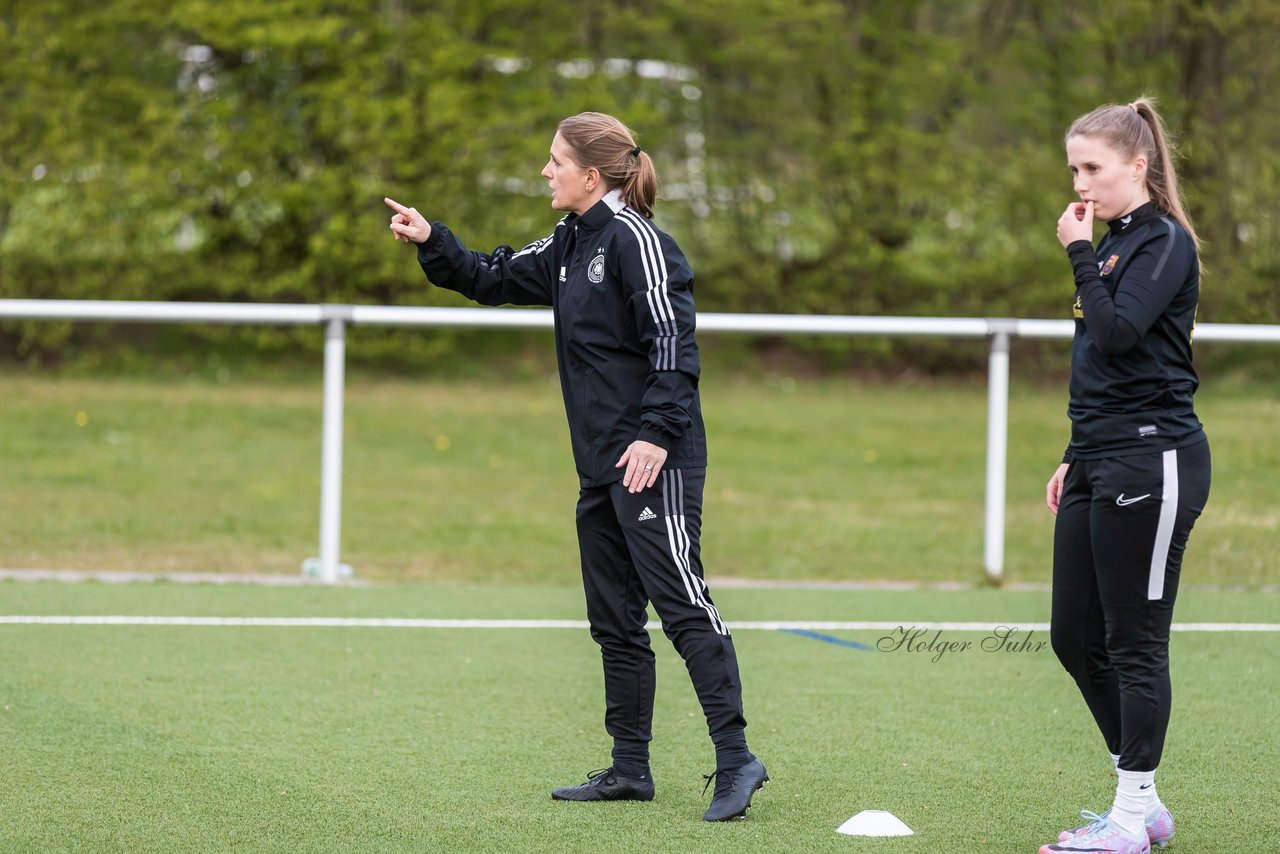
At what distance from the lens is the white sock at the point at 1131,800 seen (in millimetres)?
3637

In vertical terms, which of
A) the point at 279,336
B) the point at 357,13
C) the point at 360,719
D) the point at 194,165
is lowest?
the point at 360,719

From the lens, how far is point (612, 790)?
4.14 metres

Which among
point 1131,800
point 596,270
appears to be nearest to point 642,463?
point 596,270

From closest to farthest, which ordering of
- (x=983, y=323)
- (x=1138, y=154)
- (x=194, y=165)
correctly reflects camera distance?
(x=1138, y=154) < (x=983, y=323) < (x=194, y=165)

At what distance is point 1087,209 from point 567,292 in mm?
1287

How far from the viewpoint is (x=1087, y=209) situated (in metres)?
3.58

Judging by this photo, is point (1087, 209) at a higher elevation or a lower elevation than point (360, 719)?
higher

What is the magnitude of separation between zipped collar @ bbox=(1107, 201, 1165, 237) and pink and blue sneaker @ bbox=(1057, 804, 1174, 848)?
54.3 inches

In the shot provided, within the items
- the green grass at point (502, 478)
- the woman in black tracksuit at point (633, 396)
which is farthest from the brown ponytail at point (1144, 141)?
the green grass at point (502, 478)

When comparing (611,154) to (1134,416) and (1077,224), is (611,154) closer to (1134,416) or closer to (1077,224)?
(1077,224)

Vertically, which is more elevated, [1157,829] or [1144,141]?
[1144,141]

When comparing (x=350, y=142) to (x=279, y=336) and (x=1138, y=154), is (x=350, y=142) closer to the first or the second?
(x=279, y=336)

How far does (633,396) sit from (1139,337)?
1.22 m

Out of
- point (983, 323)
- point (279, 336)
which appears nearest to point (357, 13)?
point (279, 336)
